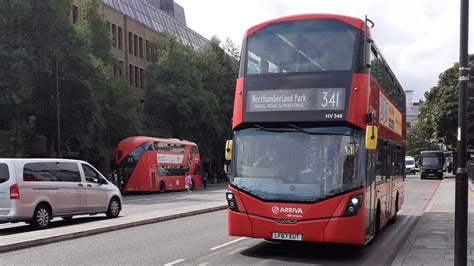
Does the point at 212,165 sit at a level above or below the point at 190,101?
below

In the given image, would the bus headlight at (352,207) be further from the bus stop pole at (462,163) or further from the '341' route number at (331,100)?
the bus stop pole at (462,163)

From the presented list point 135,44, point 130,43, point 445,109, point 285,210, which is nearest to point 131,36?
point 130,43

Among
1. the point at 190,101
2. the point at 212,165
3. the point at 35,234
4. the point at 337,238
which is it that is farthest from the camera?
A: the point at 212,165

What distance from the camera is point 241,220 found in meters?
9.65

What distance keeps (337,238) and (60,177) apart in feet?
29.8

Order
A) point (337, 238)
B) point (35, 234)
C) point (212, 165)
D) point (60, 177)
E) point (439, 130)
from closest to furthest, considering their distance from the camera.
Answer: point (337, 238), point (35, 234), point (60, 177), point (439, 130), point (212, 165)

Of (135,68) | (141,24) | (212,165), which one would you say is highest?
(141,24)

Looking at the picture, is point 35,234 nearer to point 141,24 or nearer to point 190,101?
point 190,101

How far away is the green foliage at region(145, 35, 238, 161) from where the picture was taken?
169 ft

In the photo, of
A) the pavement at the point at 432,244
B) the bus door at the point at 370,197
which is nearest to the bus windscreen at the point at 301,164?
the bus door at the point at 370,197

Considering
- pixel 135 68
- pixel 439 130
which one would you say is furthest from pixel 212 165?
pixel 439 130

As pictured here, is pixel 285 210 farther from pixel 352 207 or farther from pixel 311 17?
pixel 311 17

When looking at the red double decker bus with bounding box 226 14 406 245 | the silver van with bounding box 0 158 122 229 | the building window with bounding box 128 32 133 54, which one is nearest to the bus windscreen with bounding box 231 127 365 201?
the red double decker bus with bounding box 226 14 406 245

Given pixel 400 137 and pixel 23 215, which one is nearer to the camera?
pixel 23 215
